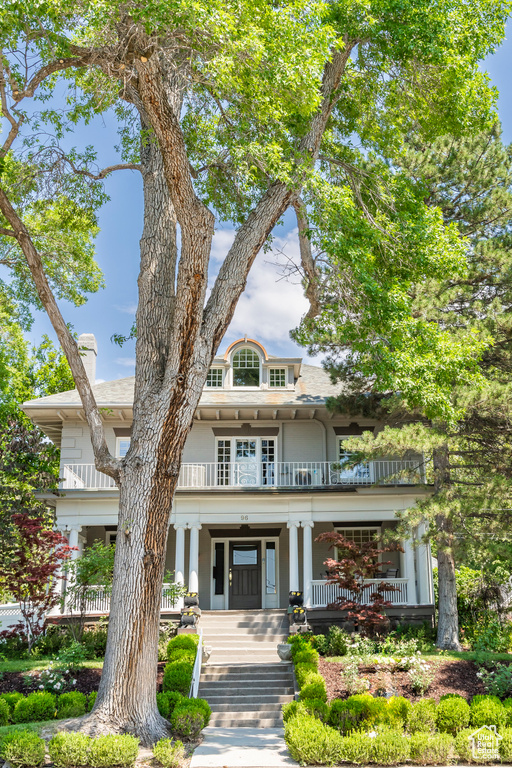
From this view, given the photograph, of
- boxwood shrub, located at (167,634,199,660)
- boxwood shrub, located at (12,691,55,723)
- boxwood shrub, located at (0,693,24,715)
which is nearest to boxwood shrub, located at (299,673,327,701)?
boxwood shrub, located at (167,634,199,660)

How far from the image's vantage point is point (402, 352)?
951 cm

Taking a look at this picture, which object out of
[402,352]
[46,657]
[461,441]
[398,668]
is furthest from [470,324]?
[46,657]

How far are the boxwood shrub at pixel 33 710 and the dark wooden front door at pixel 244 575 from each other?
442 inches

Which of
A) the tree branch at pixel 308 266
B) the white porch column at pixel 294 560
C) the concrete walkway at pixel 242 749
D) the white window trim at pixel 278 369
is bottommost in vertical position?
the concrete walkway at pixel 242 749

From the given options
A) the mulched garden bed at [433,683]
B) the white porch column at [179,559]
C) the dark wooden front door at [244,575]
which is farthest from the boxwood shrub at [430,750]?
the dark wooden front door at [244,575]

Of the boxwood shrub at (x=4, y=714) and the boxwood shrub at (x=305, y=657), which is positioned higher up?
the boxwood shrub at (x=305, y=657)

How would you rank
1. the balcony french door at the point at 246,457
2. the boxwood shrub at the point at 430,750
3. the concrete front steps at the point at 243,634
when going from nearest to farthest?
the boxwood shrub at the point at 430,750 < the concrete front steps at the point at 243,634 < the balcony french door at the point at 246,457

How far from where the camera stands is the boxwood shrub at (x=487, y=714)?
8844mm

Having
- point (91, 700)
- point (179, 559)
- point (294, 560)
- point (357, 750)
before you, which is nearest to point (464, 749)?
point (357, 750)

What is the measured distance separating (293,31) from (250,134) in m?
1.65

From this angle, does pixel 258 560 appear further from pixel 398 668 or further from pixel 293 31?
pixel 293 31

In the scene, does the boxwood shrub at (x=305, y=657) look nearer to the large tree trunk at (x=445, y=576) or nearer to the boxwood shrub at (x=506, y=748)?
the large tree trunk at (x=445, y=576)

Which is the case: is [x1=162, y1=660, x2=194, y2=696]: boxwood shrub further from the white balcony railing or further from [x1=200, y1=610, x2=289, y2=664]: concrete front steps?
the white balcony railing

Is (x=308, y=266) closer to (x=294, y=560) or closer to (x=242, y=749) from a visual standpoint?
(x=242, y=749)
